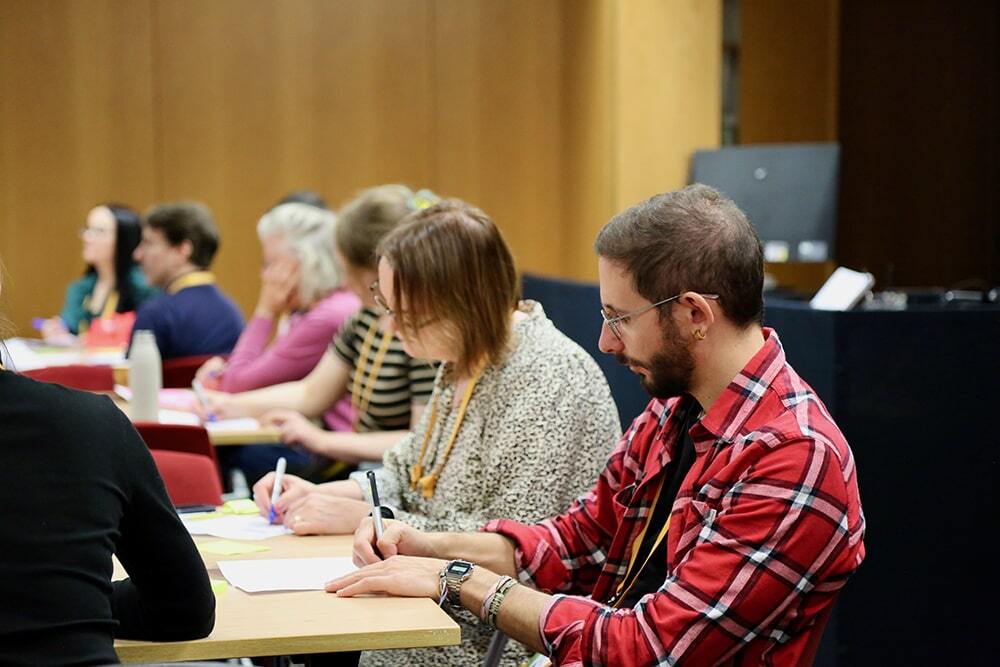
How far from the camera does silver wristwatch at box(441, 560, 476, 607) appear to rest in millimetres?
1931

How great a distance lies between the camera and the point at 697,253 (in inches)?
70.2

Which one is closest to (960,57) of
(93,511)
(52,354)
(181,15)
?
(181,15)

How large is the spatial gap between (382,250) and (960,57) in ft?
26.2

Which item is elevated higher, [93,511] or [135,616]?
[93,511]

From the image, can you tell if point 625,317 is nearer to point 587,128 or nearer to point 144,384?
point 144,384

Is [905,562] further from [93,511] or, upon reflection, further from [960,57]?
[960,57]

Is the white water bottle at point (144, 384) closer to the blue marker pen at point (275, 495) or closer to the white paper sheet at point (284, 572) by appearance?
the blue marker pen at point (275, 495)

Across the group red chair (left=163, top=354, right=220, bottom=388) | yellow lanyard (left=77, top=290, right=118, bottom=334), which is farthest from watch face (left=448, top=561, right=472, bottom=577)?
yellow lanyard (left=77, top=290, right=118, bottom=334)

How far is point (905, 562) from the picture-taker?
317 centimetres

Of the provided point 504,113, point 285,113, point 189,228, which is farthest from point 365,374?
point 504,113

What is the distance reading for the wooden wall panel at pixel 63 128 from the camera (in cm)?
802

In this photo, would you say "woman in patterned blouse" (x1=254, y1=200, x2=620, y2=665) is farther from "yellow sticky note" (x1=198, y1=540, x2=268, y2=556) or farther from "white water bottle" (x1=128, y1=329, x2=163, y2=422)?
"white water bottle" (x1=128, y1=329, x2=163, y2=422)

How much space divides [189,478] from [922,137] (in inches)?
310

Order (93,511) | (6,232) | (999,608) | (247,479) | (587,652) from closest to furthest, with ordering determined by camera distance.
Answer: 1. (93,511)
2. (587,652)
3. (999,608)
4. (247,479)
5. (6,232)
